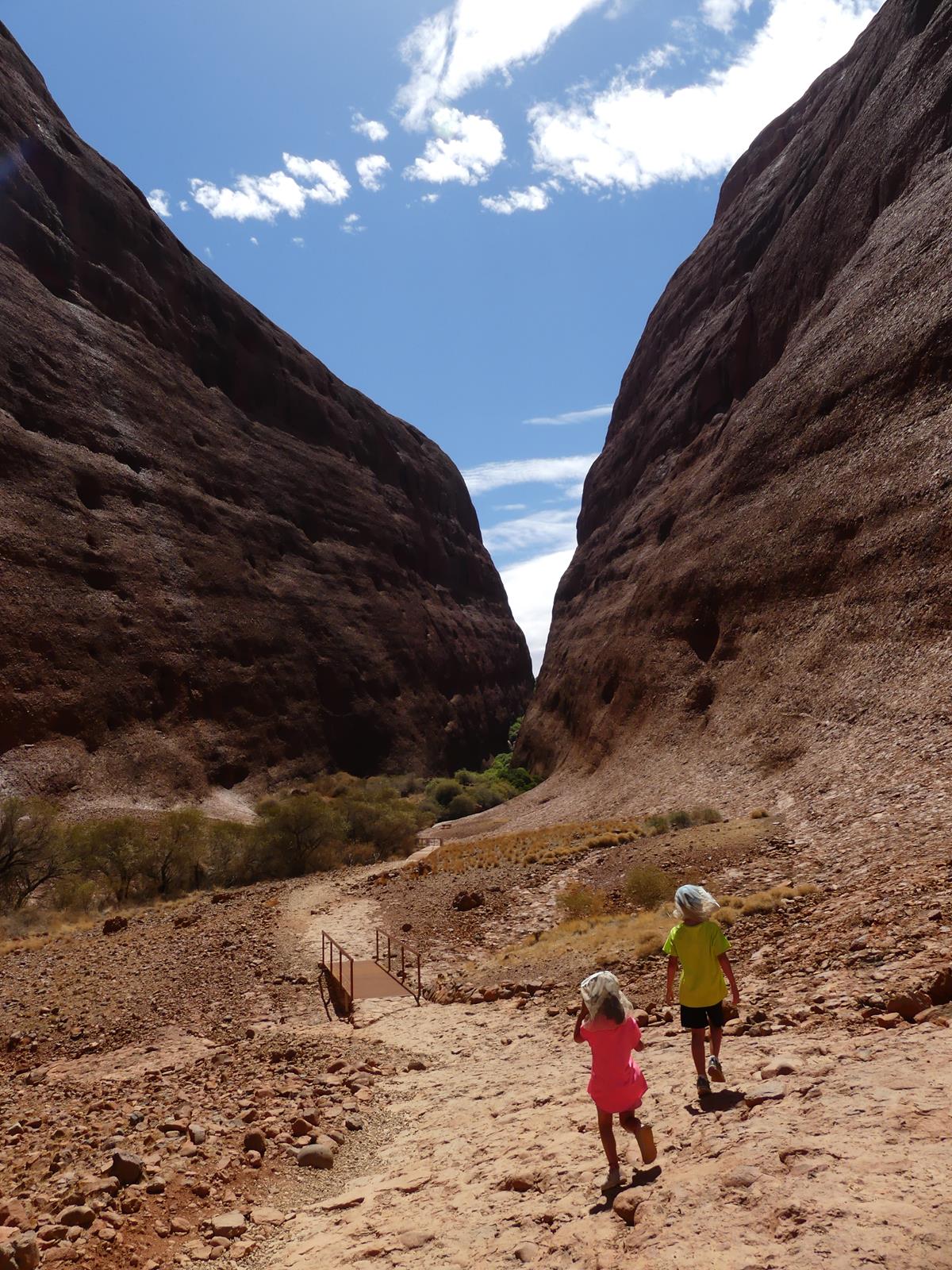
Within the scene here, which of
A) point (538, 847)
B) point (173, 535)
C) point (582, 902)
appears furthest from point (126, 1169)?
point (173, 535)

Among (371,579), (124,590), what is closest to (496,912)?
(124,590)

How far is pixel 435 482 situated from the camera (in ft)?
305

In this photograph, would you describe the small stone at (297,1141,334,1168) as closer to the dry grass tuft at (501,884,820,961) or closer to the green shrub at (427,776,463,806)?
the dry grass tuft at (501,884,820,961)

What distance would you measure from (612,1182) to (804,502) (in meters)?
31.2

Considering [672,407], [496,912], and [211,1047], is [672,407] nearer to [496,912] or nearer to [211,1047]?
[496,912]

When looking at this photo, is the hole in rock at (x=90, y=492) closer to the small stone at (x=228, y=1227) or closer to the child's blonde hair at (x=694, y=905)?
the small stone at (x=228, y=1227)

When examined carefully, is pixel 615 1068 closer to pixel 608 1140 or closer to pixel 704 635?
pixel 608 1140

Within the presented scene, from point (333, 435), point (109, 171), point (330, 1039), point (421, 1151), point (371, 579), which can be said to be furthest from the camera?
point (333, 435)

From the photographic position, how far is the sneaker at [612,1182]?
4461 mm

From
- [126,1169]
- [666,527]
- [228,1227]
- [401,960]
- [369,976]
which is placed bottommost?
[401,960]

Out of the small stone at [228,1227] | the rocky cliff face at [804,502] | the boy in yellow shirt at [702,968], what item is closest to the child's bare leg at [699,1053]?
the boy in yellow shirt at [702,968]

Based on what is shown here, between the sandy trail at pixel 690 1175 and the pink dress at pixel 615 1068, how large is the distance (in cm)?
35

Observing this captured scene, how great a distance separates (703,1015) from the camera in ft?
18.6

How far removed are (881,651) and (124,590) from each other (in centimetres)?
3816
